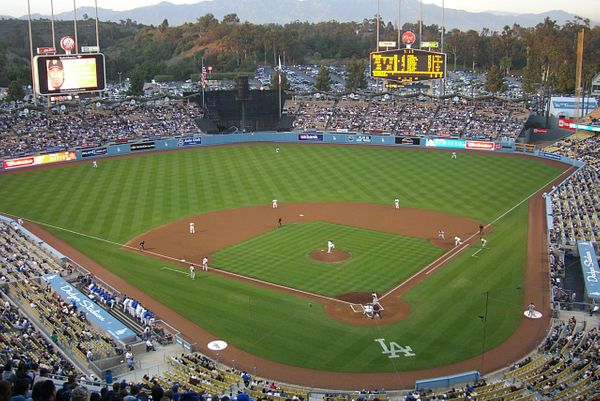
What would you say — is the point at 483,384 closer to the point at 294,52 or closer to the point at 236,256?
the point at 236,256

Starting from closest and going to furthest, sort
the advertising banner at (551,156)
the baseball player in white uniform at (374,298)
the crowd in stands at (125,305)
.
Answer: the crowd in stands at (125,305), the baseball player in white uniform at (374,298), the advertising banner at (551,156)

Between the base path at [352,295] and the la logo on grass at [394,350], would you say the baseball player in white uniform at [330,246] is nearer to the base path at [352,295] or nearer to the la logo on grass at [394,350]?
the base path at [352,295]

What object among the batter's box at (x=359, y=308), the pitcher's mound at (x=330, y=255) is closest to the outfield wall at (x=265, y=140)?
the pitcher's mound at (x=330, y=255)

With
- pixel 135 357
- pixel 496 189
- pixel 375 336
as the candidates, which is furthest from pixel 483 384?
pixel 496 189

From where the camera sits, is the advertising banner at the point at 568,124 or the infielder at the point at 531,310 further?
the advertising banner at the point at 568,124

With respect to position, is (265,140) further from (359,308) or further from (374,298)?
(359,308)

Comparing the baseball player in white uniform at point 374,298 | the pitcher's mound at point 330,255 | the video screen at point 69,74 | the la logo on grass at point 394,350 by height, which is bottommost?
the la logo on grass at point 394,350
